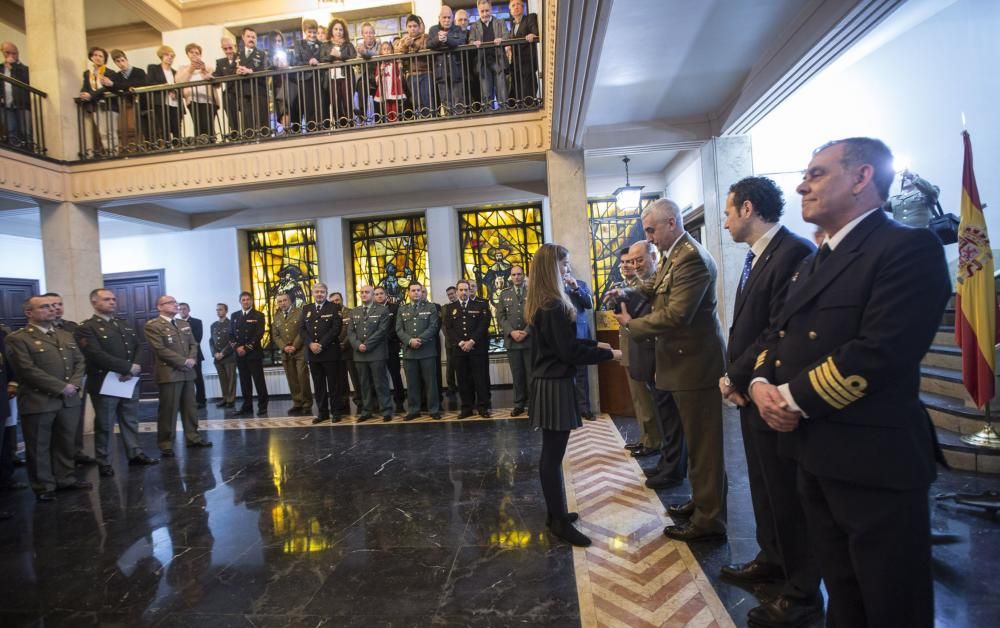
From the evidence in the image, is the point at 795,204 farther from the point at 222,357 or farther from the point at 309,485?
the point at 222,357

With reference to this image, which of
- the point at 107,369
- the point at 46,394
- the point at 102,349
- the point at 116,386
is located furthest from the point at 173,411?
the point at 46,394

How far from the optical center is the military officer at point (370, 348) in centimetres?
595

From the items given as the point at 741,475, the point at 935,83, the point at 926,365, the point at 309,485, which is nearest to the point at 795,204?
the point at 935,83

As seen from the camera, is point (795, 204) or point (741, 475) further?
point (795, 204)

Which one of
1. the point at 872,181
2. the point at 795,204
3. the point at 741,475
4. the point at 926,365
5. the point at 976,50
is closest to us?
the point at 872,181

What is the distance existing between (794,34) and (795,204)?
308 cm

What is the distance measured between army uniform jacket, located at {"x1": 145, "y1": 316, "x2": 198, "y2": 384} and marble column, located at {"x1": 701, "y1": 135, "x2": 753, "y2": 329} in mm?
5665

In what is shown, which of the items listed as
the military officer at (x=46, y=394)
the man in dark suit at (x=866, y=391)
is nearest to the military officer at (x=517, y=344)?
the military officer at (x=46, y=394)

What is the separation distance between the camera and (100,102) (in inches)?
259

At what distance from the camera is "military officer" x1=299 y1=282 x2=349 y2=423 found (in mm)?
6102

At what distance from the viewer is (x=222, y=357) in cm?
761

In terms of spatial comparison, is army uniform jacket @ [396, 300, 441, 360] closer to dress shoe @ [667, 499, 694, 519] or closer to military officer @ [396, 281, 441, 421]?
military officer @ [396, 281, 441, 421]

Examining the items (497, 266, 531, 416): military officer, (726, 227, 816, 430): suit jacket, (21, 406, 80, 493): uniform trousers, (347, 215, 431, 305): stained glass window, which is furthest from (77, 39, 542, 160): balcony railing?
(726, 227, 816, 430): suit jacket

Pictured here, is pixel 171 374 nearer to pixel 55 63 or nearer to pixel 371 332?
pixel 371 332
